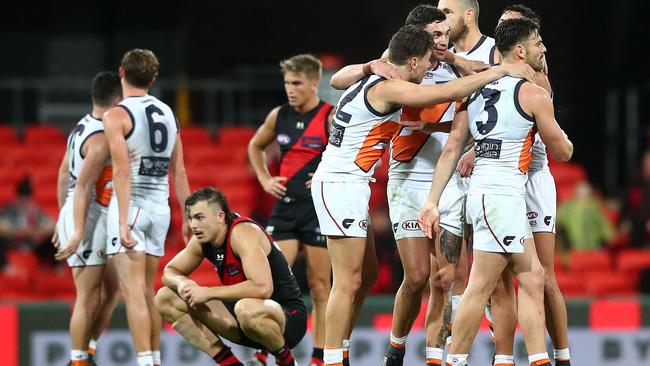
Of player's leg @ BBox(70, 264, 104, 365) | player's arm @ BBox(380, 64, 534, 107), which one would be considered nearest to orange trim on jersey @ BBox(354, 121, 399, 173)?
player's arm @ BBox(380, 64, 534, 107)

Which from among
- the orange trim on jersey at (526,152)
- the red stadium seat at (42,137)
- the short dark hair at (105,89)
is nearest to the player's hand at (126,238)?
the short dark hair at (105,89)

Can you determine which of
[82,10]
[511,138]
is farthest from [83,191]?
[82,10]

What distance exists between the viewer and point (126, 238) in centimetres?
796

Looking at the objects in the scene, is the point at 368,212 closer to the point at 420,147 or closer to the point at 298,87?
the point at 420,147

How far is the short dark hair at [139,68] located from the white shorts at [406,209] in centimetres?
196

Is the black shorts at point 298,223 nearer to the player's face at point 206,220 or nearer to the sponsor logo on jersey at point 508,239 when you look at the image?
the player's face at point 206,220

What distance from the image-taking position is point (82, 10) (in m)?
18.6

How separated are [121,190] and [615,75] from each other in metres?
11.3

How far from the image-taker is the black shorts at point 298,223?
9.00 metres

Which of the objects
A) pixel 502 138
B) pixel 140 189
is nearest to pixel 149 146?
pixel 140 189

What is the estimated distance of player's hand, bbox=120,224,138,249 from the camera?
26.1ft

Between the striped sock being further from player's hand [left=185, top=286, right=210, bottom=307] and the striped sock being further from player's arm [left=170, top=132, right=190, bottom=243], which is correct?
player's arm [left=170, top=132, right=190, bottom=243]

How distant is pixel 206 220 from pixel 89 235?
3.86 feet

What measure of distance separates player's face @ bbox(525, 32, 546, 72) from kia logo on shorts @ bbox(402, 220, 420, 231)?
4.30ft
